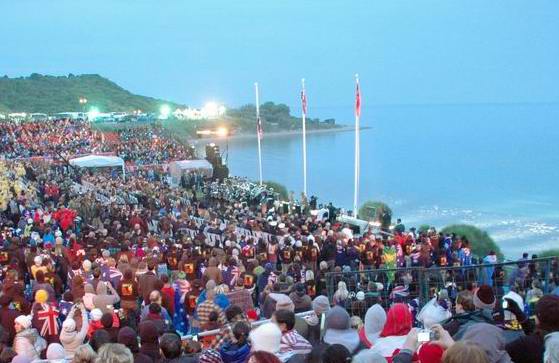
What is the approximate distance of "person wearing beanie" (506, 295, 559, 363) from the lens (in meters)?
3.97

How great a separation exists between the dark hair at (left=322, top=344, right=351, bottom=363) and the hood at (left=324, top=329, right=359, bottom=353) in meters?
1.17

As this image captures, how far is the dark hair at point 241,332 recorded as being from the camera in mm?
4895

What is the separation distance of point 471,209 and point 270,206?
37821mm

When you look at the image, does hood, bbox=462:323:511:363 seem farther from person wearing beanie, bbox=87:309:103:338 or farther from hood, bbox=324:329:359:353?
person wearing beanie, bbox=87:309:103:338

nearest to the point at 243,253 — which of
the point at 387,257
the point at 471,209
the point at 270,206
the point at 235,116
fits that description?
the point at 387,257

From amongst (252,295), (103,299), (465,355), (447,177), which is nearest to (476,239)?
(252,295)

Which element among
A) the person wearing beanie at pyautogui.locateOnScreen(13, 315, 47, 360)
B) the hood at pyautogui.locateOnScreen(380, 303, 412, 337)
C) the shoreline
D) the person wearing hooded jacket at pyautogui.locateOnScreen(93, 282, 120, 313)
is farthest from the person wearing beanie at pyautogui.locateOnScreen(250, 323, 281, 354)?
the shoreline

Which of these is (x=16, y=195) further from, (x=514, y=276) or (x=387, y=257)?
(x=514, y=276)

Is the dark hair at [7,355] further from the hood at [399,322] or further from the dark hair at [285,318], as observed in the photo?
the hood at [399,322]

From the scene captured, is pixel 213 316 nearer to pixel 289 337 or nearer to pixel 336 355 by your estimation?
pixel 289 337

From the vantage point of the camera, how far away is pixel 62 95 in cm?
13662

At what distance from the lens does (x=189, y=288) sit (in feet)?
27.9

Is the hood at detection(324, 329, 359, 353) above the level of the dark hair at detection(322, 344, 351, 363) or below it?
below

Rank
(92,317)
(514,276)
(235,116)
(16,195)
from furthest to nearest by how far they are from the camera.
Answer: (235,116)
(16,195)
(514,276)
(92,317)
